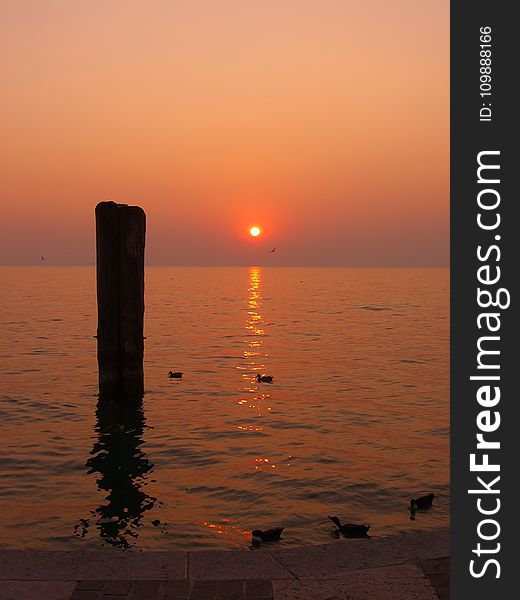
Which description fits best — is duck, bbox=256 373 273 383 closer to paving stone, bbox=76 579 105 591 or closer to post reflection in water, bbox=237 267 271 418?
post reflection in water, bbox=237 267 271 418

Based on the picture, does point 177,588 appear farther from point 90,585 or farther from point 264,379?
point 264,379

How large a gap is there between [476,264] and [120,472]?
8791 millimetres

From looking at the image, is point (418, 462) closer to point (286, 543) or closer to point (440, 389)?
point (286, 543)

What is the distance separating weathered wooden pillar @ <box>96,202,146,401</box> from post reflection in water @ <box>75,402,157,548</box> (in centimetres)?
116

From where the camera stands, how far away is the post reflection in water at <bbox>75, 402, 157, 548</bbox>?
836 cm

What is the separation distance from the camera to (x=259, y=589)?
493 centimetres

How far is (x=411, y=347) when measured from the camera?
28.8 metres

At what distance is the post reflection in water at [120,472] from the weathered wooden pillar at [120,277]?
1.16 meters

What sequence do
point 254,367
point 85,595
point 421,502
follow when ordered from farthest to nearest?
point 254,367 < point 421,502 < point 85,595

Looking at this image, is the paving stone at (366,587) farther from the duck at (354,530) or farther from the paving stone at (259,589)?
the duck at (354,530)

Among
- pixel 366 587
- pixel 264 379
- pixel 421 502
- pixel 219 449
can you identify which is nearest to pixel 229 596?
pixel 366 587

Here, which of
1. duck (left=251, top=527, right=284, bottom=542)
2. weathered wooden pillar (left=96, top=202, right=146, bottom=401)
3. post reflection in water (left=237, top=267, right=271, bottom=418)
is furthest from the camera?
post reflection in water (left=237, top=267, right=271, bottom=418)

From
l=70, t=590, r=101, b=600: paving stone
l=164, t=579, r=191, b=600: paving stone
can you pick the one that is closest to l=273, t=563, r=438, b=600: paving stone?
l=164, t=579, r=191, b=600: paving stone

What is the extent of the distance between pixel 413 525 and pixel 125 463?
484 centimetres
